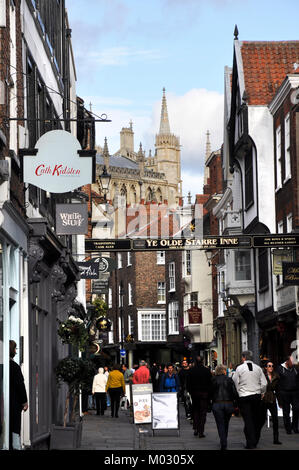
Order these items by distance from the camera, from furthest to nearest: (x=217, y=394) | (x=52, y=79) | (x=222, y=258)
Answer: (x=222, y=258), (x=52, y=79), (x=217, y=394)

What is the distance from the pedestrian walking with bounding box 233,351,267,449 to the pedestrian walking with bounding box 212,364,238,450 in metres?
0.17

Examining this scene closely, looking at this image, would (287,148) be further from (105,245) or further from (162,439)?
(162,439)

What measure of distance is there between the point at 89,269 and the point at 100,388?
13.2 ft

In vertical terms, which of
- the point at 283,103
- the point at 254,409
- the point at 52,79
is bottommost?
the point at 254,409

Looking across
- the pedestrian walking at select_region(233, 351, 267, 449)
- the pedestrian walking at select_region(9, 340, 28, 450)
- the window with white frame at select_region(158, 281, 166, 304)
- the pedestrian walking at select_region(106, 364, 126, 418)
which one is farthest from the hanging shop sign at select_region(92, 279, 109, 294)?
the window with white frame at select_region(158, 281, 166, 304)

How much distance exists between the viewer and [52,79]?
72.0 ft

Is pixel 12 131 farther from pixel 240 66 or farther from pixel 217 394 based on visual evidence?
pixel 240 66

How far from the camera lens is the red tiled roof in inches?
1524

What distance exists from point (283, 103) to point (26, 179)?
68.3 ft

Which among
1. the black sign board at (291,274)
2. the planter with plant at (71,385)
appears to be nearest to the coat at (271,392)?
the planter with plant at (71,385)

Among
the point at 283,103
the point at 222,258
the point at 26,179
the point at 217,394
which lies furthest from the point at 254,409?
the point at 222,258

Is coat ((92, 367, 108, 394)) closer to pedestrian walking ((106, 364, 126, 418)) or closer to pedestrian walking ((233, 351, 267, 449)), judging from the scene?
pedestrian walking ((106, 364, 126, 418))

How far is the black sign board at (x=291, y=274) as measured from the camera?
27078mm

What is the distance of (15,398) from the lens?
1326 cm
